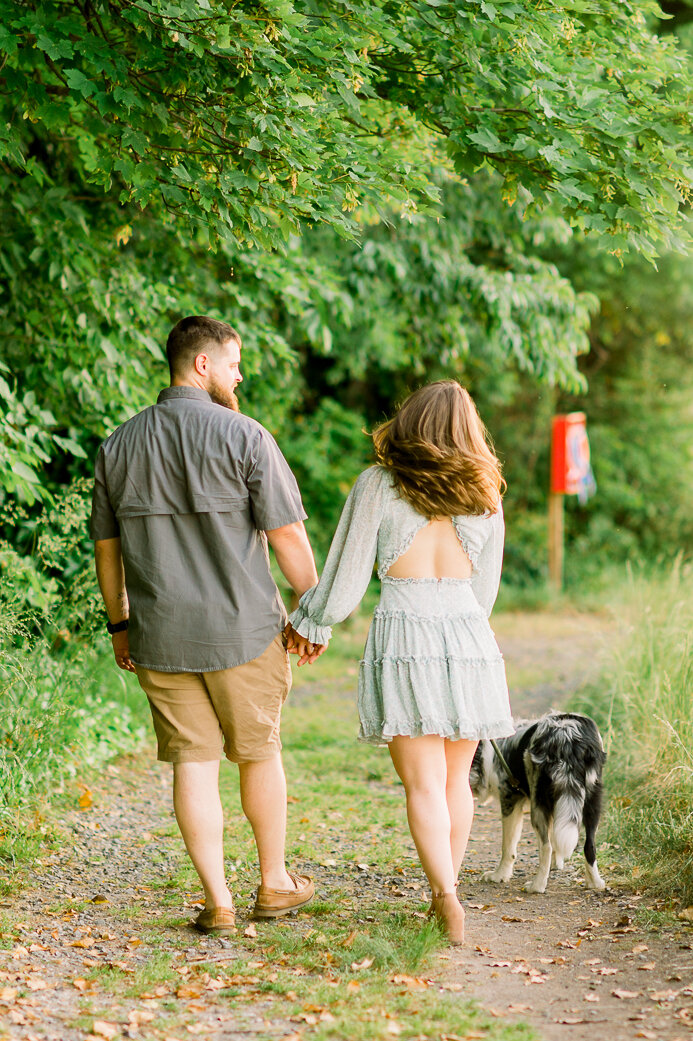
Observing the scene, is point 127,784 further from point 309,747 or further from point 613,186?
point 613,186

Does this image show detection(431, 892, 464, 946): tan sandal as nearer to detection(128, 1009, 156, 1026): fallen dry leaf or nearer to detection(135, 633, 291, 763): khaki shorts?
detection(135, 633, 291, 763): khaki shorts

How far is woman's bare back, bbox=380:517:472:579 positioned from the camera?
11.7 ft

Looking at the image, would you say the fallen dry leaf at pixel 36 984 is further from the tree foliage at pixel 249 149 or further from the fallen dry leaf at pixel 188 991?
the tree foliage at pixel 249 149

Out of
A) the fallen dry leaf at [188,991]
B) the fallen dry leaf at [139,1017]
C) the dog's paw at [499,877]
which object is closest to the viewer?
the fallen dry leaf at [139,1017]

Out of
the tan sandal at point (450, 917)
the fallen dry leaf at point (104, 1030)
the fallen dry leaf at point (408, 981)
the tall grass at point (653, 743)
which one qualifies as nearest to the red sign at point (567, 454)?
the tall grass at point (653, 743)

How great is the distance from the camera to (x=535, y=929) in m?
3.87

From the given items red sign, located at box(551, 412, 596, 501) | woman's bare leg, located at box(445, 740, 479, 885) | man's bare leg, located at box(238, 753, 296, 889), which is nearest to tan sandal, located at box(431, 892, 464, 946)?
woman's bare leg, located at box(445, 740, 479, 885)

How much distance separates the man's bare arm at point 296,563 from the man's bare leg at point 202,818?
0.50m

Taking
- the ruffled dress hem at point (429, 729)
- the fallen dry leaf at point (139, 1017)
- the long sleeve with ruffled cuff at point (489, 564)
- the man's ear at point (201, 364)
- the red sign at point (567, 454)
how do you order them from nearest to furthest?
the fallen dry leaf at point (139, 1017) → the ruffled dress hem at point (429, 729) → the long sleeve with ruffled cuff at point (489, 564) → the man's ear at point (201, 364) → the red sign at point (567, 454)

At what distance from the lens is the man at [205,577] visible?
3594 millimetres

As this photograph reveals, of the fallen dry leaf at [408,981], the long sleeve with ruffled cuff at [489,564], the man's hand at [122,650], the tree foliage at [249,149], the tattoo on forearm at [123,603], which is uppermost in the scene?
the tree foliage at [249,149]

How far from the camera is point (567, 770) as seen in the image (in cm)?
412

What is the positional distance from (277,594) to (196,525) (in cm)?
39

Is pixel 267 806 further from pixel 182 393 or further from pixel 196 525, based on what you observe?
pixel 182 393
